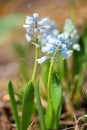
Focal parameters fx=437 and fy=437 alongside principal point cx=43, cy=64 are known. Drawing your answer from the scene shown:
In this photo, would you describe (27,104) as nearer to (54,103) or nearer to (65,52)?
(54,103)

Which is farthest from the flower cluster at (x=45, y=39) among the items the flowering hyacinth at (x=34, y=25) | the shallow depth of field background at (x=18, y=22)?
the shallow depth of field background at (x=18, y=22)

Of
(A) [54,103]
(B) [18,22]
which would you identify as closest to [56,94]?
(A) [54,103]

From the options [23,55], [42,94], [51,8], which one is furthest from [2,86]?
[51,8]

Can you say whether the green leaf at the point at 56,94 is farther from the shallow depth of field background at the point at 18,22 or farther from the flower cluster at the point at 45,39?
the shallow depth of field background at the point at 18,22

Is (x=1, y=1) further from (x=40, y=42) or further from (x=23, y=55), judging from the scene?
(x=40, y=42)

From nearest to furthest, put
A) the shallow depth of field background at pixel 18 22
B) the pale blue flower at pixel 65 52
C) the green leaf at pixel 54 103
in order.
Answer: the pale blue flower at pixel 65 52, the green leaf at pixel 54 103, the shallow depth of field background at pixel 18 22

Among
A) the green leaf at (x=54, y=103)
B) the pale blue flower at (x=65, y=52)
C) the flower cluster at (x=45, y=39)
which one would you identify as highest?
the flower cluster at (x=45, y=39)

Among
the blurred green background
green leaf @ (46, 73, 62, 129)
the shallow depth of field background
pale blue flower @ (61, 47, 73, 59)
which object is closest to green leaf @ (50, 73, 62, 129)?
green leaf @ (46, 73, 62, 129)
